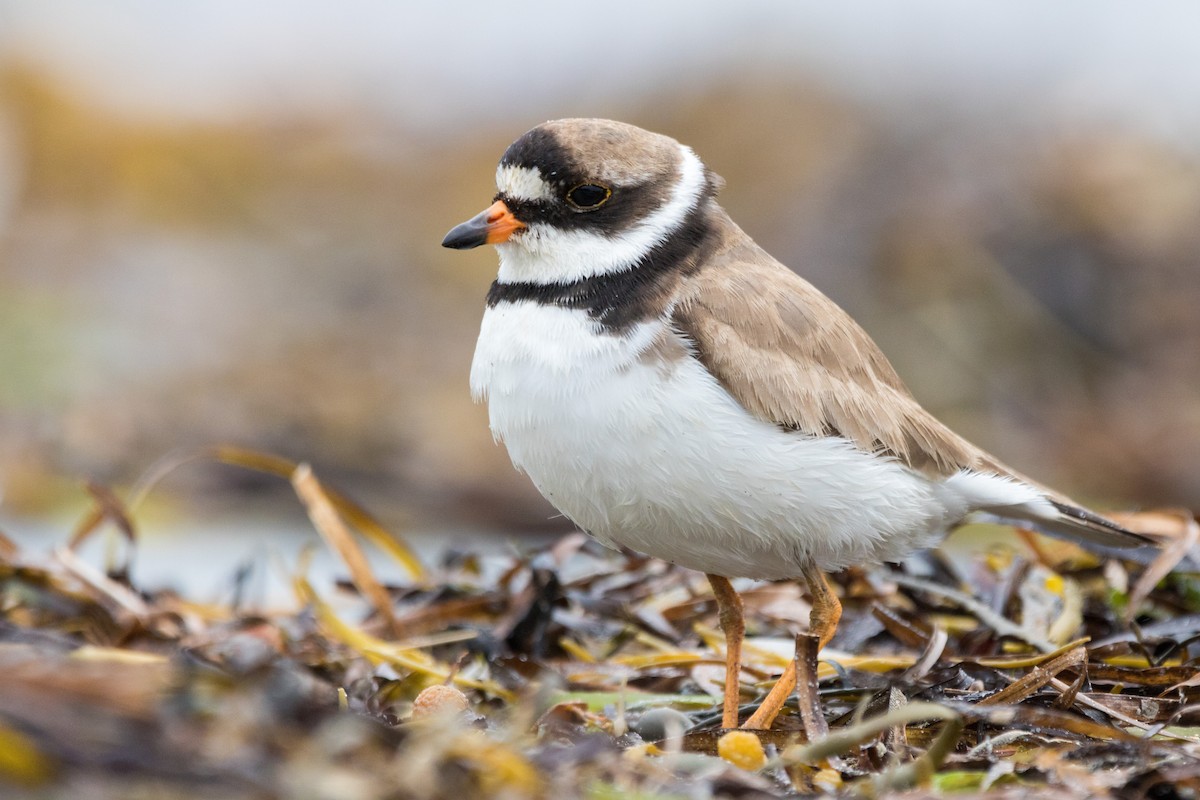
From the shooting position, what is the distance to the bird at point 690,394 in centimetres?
301

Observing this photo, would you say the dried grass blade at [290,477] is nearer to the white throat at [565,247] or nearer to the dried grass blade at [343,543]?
the dried grass blade at [343,543]

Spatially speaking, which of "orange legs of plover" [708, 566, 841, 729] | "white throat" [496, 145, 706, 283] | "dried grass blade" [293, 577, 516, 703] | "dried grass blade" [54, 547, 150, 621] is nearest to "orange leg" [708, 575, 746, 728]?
"orange legs of plover" [708, 566, 841, 729]

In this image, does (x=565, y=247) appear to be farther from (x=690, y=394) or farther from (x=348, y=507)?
(x=348, y=507)

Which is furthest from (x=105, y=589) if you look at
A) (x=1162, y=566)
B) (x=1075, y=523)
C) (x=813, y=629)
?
(x=1162, y=566)

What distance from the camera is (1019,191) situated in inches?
375

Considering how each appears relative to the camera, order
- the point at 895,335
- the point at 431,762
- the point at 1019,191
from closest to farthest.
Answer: the point at 431,762, the point at 895,335, the point at 1019,191

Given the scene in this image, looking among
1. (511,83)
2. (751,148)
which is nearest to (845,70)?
(751,148)

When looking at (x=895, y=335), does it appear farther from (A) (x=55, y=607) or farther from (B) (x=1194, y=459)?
(A) (x=55, y=607)

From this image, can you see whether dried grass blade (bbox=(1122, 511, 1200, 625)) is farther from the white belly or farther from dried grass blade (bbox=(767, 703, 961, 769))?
dried grass blade (bbox=(767, 703, 961, 769))

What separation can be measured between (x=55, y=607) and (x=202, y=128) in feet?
36.2

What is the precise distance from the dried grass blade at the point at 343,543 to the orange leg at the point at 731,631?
3.55 ft

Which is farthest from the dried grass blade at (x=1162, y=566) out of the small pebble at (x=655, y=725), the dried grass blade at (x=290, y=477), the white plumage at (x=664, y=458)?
the dried grass blade at (x=290, y=477)

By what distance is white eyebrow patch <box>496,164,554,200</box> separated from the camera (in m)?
3.28

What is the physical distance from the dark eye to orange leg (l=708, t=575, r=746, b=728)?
1.05 metres
